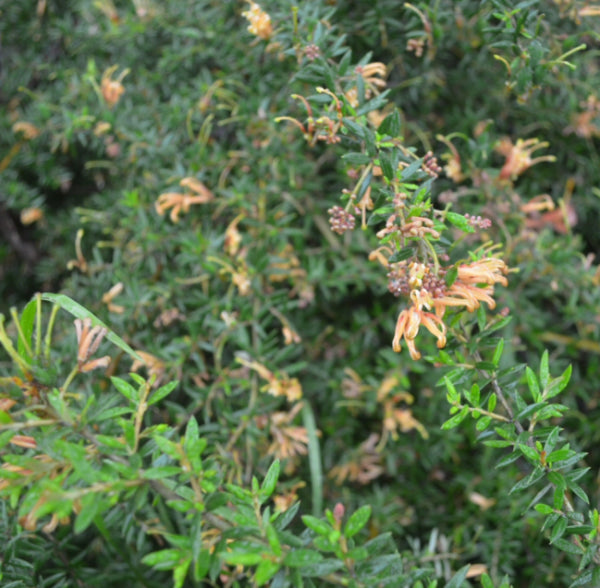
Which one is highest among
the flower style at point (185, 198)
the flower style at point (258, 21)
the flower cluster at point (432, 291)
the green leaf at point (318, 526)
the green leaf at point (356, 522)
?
the flower style at point (258, 21)

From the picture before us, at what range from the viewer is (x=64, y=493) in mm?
444

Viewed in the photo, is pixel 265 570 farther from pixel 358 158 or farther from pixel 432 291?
pixel 358 158

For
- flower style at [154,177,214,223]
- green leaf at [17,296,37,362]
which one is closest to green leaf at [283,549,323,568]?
green leaf at [17,296,37,362]

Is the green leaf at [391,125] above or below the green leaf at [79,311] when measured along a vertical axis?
above

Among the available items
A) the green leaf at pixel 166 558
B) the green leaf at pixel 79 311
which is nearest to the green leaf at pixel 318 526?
the green leaf at pixel 166 558

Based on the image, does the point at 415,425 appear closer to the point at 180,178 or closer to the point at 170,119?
the point at 180,178

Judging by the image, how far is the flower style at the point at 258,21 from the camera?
0.88 meters

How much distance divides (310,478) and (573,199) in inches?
33.9

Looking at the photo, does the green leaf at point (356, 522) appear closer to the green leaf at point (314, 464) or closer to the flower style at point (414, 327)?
the flower style at point (414, 327)

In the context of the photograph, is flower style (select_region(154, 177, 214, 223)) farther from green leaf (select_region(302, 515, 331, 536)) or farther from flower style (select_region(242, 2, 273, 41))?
green leaf (select_region(302, 515, 331, 536))

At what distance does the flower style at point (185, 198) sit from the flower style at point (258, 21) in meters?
0.28

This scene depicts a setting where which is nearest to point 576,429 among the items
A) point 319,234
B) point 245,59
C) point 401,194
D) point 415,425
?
point 415,425

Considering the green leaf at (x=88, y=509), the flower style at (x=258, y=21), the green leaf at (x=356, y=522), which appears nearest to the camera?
the green leaf at (x=88, y=509)

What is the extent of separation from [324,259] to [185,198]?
0.97ft
